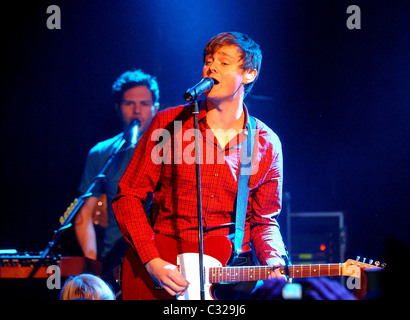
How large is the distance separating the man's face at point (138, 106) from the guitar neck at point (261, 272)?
8.07ft

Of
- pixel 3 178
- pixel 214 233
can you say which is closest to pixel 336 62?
pixel 214 233

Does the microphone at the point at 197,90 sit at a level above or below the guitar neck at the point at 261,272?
above

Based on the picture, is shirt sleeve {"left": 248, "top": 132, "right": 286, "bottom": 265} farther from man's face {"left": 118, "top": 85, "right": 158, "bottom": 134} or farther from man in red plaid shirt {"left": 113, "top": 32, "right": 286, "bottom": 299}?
man's face {"left": 118, "top": 85, "right": 158, "bottom": 134}

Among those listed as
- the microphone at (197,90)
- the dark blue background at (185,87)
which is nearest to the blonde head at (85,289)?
the microphone at (197,90)

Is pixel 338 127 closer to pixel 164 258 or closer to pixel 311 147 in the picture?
pixel 311 147

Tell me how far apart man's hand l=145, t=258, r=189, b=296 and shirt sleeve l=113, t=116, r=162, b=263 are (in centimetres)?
6

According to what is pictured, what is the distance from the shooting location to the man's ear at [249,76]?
11.3ft

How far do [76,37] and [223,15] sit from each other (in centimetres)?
159

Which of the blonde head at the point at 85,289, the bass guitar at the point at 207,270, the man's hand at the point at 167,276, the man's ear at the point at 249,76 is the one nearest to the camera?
the man's hand at the point at 167,276

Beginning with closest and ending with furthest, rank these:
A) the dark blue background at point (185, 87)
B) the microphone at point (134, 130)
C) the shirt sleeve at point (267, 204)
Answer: the shirt sleeve at point (267, 204)
the microphone at point (134, 130)
the dark blue background at point (185, 87)

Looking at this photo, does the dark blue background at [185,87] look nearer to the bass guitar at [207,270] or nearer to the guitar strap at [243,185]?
the guitar strap at [243,185]

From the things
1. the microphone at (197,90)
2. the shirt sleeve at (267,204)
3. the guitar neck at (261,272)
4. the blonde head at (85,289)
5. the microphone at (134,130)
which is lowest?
the blonde head at (85,289)

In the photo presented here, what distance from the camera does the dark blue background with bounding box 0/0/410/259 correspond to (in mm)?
4988

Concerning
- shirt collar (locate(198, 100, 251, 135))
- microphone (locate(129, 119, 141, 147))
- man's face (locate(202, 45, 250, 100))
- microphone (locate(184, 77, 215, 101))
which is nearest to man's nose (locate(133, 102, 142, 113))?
microphone (locate(129, 119, 141, 147))
